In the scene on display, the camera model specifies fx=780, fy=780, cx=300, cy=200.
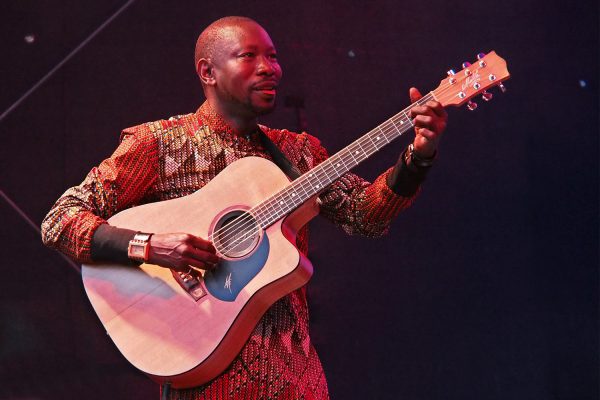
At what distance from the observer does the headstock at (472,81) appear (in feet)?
→ 7.48

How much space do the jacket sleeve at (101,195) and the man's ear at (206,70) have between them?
28cm

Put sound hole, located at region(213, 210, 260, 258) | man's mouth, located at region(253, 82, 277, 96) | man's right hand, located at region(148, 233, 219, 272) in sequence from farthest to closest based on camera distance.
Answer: man's mouth, located at region(253, 82, 277, 96)
sound hole, located at region(213, 210, 260, 258)
man's right hand, located at region(148, 233, 219, 272)

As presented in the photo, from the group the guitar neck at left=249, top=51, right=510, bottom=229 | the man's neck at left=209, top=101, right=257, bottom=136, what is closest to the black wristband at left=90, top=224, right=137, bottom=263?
the guitar neck at left=249, top=51, right=510, bottom=229

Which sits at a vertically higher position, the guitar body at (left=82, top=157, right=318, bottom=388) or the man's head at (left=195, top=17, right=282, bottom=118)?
the man's head at (left=195, top=17, right=282, bottom=118)

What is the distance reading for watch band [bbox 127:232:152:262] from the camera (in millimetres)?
2268

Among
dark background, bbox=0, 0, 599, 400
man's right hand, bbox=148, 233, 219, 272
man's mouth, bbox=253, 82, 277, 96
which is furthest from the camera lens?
dark background, bbox=0, 0, 599, 400

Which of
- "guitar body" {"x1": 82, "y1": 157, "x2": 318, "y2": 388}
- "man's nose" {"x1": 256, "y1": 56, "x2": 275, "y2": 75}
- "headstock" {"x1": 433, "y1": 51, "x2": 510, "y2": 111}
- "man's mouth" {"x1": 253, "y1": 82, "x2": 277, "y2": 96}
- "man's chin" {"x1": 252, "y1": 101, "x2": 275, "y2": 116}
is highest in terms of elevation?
"man's nose" {"x1": 256, "y1": 56, "x2": 275, "y2": 75}

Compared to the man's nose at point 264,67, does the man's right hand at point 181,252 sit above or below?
below

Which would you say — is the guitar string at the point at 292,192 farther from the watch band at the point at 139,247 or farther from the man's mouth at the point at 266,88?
the man's mouth at the point at 266,88

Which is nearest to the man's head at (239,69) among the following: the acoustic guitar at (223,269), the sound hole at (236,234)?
the acoustic guitar at (223,269)

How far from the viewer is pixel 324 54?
404cm

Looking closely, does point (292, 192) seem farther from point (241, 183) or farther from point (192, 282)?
point (192, 282)

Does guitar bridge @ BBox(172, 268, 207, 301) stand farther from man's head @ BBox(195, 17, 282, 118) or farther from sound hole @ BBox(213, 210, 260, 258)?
man's head @ BBox(195, 17, 282, 118)

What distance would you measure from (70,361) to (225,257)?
1631 mm
